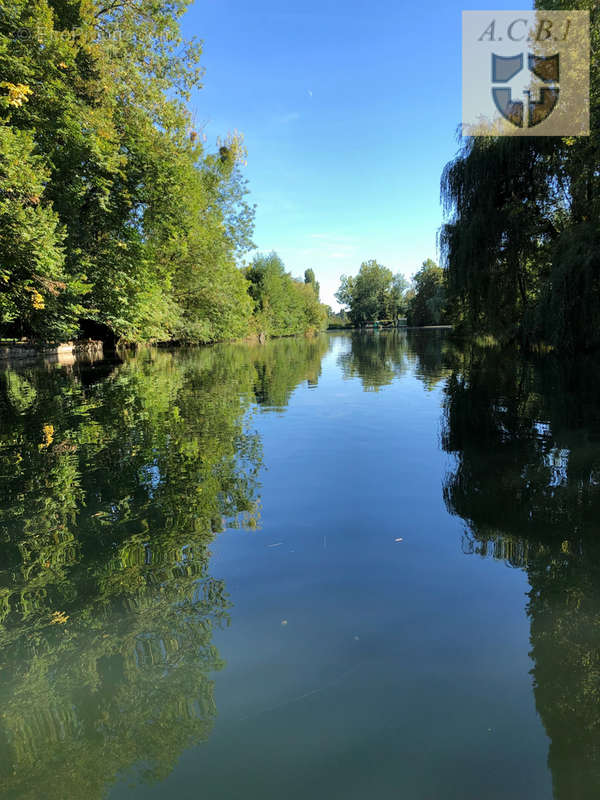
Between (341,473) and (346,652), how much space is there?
310 cm

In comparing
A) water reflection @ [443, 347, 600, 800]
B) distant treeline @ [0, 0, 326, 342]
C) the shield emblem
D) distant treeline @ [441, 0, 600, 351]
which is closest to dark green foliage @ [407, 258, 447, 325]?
distant treeline @ [441, 0, 600, 351]

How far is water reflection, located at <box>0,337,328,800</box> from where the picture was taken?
1.94m

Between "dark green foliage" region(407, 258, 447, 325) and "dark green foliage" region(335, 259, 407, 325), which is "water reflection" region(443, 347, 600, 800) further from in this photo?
"dark green foliage" region(335, 259, 407, 325)

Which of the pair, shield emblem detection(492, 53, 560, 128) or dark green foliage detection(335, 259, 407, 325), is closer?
shield emblem detection(492, 53, 560, 128)

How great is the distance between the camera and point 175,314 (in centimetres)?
2970

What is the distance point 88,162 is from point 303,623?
17984mm

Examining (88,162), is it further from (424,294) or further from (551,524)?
(424,294)

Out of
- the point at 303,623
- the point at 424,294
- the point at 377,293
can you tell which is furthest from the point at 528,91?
the point at 377,293

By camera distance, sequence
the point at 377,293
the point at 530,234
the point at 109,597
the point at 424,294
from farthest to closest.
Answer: the point at 377,293 → the point at 424,294 → the point at 530,234 → the point at 109,597

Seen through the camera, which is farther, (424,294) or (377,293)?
(377,293)

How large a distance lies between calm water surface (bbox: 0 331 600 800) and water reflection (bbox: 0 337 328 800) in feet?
0.05

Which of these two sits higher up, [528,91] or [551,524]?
[528,91]

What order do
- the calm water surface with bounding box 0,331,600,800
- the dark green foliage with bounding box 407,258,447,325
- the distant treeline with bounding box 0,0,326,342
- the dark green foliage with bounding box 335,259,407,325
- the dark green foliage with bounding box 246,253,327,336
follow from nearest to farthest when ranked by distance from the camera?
1. the calm water surface with bounding box 0,331,600,800
2. the distant treeline with bounding box 0,0,326,342
3. the dark green foliage with bounding box 246,253,327,336
4. the dark green foliage with bounding box 407,258,447,325
5. the dark green foliage with bounding box 335,259,407,325

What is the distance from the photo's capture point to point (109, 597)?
299cm
